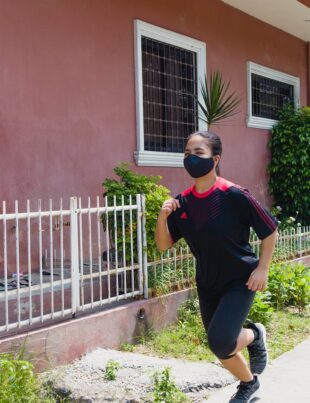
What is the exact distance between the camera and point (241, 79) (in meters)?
10.4

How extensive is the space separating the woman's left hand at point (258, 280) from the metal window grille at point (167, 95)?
190 inches

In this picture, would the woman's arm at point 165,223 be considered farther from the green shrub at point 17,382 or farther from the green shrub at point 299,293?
the green shrub at point 299,293

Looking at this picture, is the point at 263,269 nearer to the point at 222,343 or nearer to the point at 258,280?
the point at 258,280

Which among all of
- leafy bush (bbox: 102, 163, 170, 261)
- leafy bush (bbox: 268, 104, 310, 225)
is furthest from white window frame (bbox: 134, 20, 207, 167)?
leafy bush (bbox: 268, 104, 310, 225)

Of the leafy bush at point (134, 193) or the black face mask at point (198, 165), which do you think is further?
the leafy bush at point (134, 193)

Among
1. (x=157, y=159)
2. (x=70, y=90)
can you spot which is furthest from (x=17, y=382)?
(x=157, y=159)

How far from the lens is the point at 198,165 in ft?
12.4

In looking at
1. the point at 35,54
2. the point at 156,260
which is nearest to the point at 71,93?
the point at 35,54

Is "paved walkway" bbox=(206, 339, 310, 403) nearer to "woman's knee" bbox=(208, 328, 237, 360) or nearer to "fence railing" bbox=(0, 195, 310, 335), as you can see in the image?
"woman's knee" bbox=(208, 328, 237, 360)

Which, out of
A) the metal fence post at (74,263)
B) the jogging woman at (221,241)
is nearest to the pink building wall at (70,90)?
the metal fence post at (74,263)

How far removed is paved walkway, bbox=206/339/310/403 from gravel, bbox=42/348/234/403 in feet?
0.46

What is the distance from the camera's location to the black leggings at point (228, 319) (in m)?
3.62

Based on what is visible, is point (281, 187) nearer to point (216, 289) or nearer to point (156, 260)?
point (156, 260)

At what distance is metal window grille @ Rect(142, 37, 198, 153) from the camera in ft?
27.6
